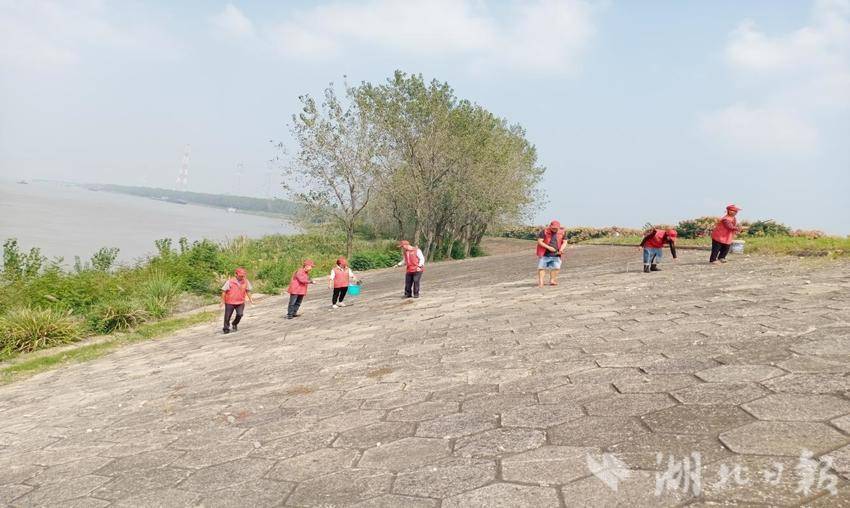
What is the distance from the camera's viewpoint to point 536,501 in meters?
2.44

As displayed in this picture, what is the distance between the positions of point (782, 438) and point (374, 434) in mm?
2453

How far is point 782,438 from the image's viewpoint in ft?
8.74

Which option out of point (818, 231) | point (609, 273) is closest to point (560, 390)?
point (609, 273)

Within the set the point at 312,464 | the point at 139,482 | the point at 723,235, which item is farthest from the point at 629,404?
the point at 723,235

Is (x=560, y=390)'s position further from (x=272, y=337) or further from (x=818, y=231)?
(x=818, y=231)

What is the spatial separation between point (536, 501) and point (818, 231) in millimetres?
20183

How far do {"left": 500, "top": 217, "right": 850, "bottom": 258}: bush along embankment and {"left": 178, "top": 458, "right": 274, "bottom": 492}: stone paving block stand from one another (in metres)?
11.2

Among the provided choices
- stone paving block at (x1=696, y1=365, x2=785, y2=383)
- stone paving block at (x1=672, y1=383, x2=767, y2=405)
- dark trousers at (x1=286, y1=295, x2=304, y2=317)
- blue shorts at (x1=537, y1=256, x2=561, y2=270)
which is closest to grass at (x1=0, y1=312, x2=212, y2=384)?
dark trousers at (x1=286, y1=295, x2=304, y2=317)

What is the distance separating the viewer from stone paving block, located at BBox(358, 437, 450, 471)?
10.1 feet

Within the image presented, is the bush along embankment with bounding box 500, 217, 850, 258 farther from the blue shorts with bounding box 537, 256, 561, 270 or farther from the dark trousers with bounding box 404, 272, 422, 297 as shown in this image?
the dark trousers with bounding box 404, 272, 422, 297

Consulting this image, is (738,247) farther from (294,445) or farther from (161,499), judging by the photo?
(161,499)

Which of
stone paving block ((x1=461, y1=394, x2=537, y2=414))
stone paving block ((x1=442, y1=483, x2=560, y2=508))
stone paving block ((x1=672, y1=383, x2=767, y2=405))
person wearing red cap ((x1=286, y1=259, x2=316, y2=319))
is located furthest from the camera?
person wearing red cap ((x1=286, y1=259, x2=316, y2=319))

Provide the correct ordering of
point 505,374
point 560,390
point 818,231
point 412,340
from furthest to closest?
point 818,231 → point 412,340 → point 505,374 → point 560,390

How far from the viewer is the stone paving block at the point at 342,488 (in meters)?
2.78
